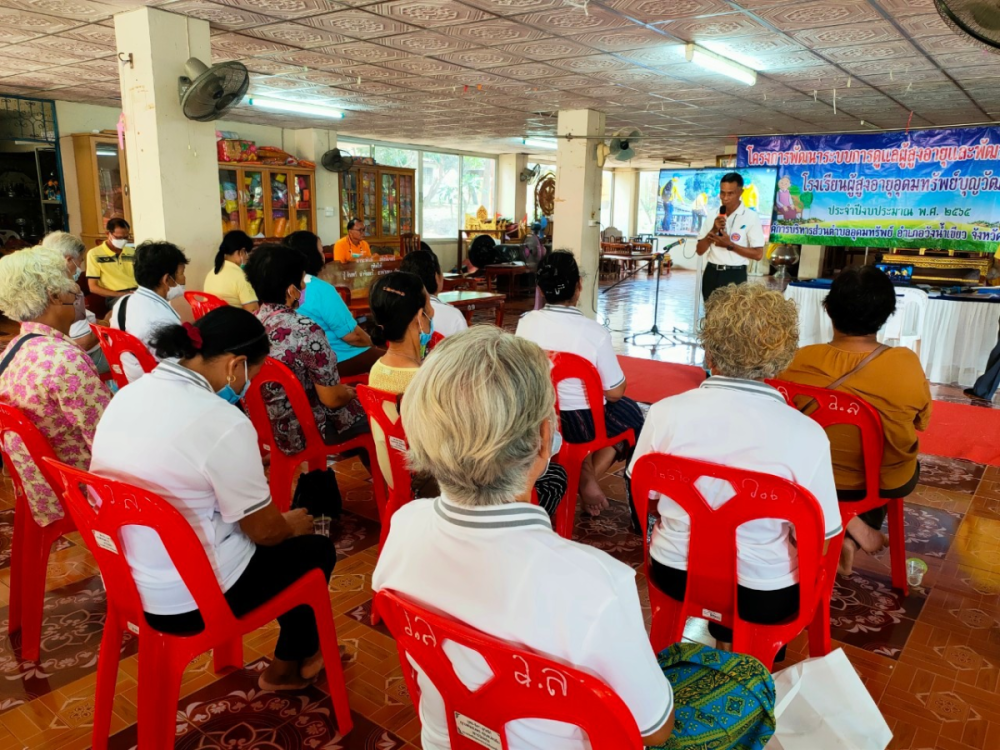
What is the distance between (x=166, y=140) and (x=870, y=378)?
426cm

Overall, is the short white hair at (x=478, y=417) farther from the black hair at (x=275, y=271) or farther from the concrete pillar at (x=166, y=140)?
the concrete pillar at (x=166, y=140)

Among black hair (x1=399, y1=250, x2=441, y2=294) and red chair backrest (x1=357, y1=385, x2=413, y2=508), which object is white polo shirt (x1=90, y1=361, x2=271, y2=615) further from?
black hair (x1=399, y1=250, x2=441, y2=294)

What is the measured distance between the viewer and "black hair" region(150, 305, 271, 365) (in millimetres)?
1578

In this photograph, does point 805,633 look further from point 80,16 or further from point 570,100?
point 570,100

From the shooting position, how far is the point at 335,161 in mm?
10391

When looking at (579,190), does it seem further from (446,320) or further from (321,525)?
(321,525)

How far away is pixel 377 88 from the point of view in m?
6.93

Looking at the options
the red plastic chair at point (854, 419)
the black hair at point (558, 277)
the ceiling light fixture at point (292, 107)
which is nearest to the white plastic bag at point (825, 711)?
the red plastic chair at point (854, 419)

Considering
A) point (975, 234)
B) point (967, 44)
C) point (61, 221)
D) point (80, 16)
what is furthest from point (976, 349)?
point (61, 221)

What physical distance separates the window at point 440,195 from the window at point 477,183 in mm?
213

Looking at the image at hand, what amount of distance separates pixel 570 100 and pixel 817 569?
656 cm

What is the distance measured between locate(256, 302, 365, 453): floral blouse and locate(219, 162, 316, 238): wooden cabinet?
666 cm

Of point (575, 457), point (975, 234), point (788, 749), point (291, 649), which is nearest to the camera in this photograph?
point (788, 749)

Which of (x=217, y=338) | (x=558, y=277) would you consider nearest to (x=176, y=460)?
(x=217, y=338)
